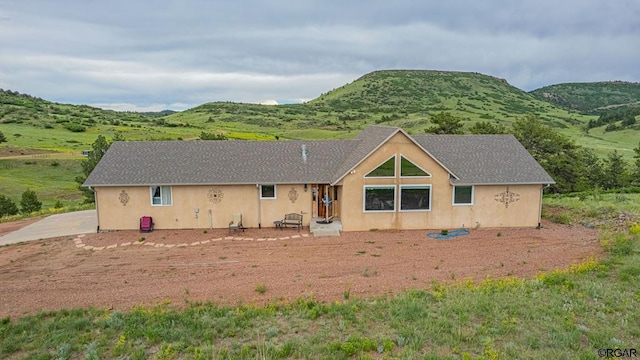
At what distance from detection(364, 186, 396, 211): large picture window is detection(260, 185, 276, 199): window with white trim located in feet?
14.3

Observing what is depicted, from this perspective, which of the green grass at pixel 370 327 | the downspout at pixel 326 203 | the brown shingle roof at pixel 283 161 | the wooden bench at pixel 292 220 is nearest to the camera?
the green grass at pixel 370 327

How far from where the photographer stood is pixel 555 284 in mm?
11164

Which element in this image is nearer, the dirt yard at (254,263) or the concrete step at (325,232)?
the dirt yard at (254,263)

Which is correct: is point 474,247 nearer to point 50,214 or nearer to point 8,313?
point 8,313

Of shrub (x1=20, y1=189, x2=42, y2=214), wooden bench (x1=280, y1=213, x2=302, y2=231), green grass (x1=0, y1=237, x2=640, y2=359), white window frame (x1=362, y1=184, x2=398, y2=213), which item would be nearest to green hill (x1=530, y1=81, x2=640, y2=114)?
white window frame (x1=362, y1=184, x2=398, y2=213)

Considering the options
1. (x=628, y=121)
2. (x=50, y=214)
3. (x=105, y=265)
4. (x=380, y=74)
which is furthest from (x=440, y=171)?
(x=380, y=74)

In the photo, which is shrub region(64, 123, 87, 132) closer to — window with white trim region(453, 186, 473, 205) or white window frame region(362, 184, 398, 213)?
white window frame region(362, 184, 398, 213)

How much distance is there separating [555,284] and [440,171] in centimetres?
826

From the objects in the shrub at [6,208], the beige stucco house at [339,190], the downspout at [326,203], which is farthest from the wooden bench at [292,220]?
the shrub at [6,208]

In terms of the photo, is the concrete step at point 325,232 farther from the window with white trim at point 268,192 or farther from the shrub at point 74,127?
the shrub at point 74,127

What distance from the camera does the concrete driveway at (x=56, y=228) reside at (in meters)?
18.2

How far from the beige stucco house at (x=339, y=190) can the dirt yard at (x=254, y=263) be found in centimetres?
81

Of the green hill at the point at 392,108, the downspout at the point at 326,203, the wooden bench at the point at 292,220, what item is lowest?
the wooden bench at the point at 292,220

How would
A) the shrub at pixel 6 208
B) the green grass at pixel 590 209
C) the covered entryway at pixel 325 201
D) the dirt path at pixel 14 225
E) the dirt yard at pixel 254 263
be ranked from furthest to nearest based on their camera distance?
the shrub at pixel 6 208
the green grass at pixel 590 209
the dirt path at pixel 14 225
the covered entryway at pixel 325 201
the dirt yard at pixel 254 263
